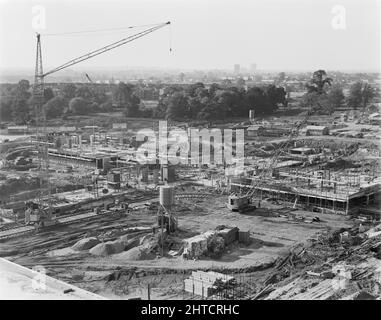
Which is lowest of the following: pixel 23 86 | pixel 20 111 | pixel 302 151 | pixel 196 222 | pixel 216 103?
pixel 196 222

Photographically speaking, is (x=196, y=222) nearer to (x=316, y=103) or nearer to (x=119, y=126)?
(x=119, y=126)

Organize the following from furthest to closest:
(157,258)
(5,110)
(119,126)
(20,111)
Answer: (5,110) < (20,111) < (119,126) < (157,258)

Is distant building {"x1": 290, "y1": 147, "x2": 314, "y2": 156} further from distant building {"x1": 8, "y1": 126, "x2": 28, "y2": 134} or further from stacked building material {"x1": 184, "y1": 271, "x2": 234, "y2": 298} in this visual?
distant building {"x1": 8, "y1": 126, "x2": 28, "y2": 134}

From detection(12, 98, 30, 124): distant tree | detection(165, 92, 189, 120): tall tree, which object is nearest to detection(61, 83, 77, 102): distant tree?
detection(12, 98, 30, 124): distant tree

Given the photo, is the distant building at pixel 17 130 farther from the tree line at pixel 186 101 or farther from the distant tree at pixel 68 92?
the distant tree at pixel 68 92

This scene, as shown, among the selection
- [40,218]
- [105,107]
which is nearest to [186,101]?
[105,107]

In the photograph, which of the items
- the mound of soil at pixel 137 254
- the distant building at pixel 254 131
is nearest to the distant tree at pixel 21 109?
the distant building at pixel 254 131

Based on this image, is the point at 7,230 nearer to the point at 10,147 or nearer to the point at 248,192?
the point at 248,192
